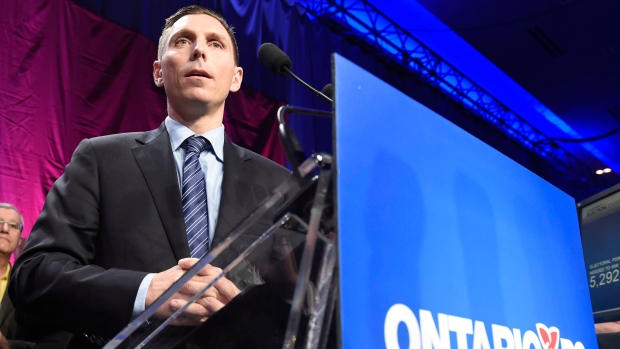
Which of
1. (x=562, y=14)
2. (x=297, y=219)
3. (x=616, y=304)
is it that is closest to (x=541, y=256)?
(x=297, y=219)

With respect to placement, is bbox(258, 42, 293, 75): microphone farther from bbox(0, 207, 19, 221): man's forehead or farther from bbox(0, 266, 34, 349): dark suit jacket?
bbox(0, 207, 19, 221): man's forehead

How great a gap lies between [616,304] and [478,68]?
535cm

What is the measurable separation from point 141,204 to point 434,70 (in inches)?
213

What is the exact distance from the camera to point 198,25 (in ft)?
4.79

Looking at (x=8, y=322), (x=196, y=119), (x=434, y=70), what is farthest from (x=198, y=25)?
(x=434, y=70)

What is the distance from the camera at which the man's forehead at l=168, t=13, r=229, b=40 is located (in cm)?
145

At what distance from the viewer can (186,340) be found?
0.68m

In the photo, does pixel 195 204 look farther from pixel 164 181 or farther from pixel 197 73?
pixel 197 73

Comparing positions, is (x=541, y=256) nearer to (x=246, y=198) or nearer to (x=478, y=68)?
(x=246, y=198)

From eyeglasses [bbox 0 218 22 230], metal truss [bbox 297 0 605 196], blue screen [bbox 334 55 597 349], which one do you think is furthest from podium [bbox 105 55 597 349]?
metal truss [bbox 297 0 605 196]

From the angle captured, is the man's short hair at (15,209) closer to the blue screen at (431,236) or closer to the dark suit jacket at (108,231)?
the dark suit jacket at (108,231)

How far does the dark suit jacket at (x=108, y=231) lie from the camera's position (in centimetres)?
99

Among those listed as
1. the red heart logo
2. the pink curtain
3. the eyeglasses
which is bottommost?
the red heart logo

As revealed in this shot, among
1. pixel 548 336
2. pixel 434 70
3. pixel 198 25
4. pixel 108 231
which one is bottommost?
pixel 548 336
